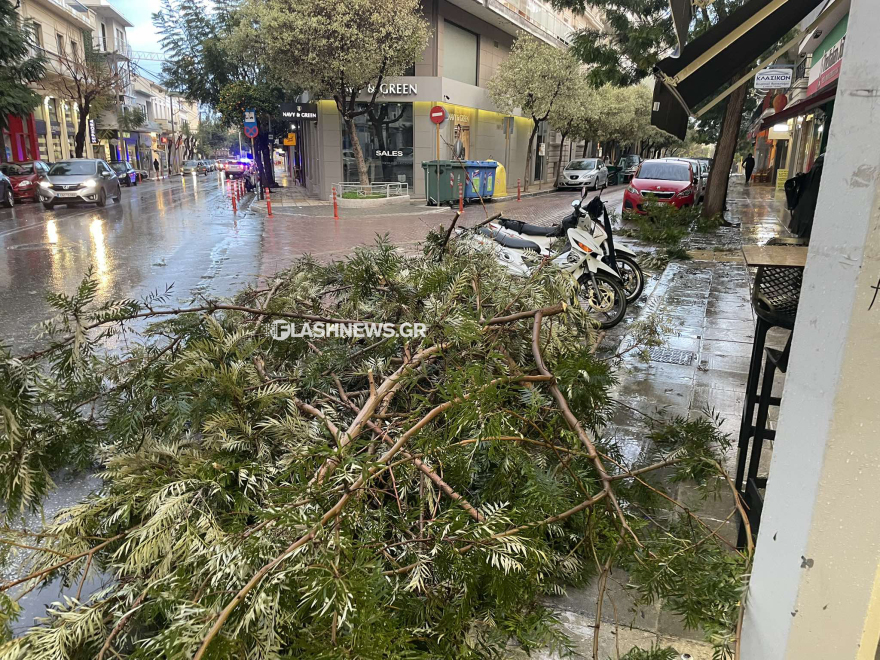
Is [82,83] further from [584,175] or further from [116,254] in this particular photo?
[116,254]

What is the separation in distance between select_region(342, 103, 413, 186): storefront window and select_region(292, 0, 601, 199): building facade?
4cm

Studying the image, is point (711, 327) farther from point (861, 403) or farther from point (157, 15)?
point (157, 15)

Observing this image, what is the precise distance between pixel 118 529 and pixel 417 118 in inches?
1004

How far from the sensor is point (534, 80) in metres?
27.7

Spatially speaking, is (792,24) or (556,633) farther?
(792,24)

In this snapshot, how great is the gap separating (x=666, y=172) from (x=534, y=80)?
501 inches

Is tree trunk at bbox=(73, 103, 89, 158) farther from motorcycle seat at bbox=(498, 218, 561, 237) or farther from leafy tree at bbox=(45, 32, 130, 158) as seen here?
motorcycle seat at bbox=(498, 218, 561, 237)

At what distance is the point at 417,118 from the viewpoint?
84.7ft

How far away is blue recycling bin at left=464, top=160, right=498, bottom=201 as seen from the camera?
21828 millimetres

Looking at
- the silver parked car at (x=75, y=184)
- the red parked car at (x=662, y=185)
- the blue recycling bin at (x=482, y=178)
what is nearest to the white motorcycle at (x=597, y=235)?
the red parked car at (x=662, y=185)

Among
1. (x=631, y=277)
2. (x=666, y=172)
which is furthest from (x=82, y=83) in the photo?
(x=631, y=277)

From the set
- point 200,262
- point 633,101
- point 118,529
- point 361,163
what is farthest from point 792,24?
point 633,101

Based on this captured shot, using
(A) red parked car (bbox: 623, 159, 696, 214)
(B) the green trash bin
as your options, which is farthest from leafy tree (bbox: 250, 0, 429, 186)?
(A) red parked car (bbox: 623, 159, 696, 214)

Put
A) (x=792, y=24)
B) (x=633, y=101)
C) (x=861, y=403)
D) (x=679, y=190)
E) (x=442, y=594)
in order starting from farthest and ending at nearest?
(x=633, y=101) < (x=679, y=190) < (x=792, y=24) < (x=442, y=594) < (x=861, y=403)
